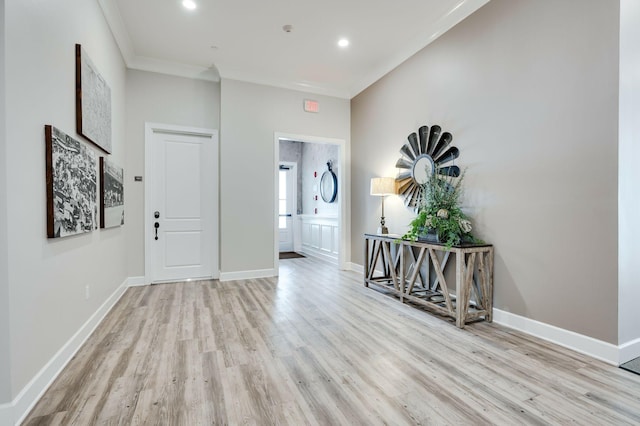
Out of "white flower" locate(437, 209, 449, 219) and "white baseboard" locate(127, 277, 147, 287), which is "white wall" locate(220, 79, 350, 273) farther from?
"white flower" locate(437, 209, 449, 219)

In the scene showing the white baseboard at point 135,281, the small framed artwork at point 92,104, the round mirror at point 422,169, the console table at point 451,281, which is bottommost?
the white baseboard at point 135,281

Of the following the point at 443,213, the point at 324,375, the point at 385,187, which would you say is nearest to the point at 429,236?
the point at 443,213

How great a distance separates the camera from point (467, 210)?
3139 millimetres

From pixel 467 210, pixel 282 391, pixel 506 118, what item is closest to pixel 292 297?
pixel 282 391

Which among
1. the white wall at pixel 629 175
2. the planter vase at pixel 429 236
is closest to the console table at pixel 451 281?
the planter vase at pixel 429 236

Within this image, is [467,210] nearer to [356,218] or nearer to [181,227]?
[356,218]

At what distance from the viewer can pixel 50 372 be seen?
1.84 meters

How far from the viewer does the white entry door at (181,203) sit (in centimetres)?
433

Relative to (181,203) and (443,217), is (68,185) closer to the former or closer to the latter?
(181,203)

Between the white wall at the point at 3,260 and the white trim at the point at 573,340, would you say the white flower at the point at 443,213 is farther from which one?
the white wall at the point at 3,260

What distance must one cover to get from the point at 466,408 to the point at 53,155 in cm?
272

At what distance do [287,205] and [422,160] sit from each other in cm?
459

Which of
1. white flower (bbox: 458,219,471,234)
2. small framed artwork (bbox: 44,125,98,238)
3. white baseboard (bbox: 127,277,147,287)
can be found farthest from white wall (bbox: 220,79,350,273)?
white flower (bbox: 458,219,471,234)

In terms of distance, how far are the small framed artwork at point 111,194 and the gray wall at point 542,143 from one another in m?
3.49
